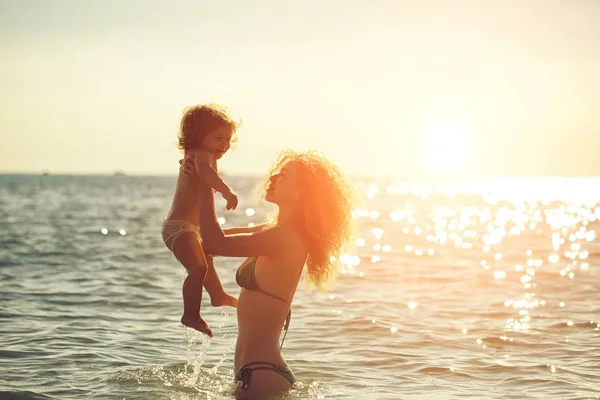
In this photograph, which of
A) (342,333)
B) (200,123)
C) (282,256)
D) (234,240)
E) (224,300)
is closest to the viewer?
(234,240)

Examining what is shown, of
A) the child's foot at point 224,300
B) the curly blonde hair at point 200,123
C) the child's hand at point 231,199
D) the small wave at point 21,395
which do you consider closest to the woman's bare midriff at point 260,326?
the child's foot at point 224,300

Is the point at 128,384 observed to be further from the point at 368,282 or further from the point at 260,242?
the point at 368,282

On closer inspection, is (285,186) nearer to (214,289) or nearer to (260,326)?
(260,326)

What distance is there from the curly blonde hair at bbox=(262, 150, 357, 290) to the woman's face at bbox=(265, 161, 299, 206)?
40mm

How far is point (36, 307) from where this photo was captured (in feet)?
42.4

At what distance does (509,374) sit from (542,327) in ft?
10.9

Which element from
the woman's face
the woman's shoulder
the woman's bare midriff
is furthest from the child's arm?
the woman's bare midriff

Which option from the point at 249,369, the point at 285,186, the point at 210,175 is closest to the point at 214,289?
the point at 249,369

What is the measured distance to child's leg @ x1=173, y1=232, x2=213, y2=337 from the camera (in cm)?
671

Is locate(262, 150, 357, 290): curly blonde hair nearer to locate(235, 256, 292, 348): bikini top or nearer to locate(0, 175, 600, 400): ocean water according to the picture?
locate(0, 175, 600, 400): ocean water

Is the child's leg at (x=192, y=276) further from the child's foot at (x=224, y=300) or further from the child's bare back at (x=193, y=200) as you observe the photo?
the child's foot at (x=224, y=300)

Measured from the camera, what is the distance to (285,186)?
6.43 meters

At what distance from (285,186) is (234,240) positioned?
2.10 ft

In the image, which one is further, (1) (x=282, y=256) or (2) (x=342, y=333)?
(2) (x=342, y=333)
